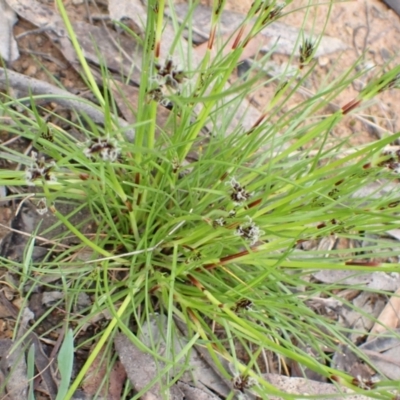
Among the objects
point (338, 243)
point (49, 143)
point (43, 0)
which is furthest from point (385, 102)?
point (49, 143)

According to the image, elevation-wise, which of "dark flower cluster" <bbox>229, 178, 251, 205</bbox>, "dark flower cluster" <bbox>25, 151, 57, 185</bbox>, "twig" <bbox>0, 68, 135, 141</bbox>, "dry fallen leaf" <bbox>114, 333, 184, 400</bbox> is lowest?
"dry fallen leaf" <bbox>114, 333, 184, 400</bbox>

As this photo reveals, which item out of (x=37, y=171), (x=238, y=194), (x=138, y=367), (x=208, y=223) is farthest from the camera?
(x=138, y=367)

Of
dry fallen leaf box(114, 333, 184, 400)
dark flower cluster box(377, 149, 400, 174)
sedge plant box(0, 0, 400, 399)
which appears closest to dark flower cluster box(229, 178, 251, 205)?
sedge plant box(0, 0, 400, 399)

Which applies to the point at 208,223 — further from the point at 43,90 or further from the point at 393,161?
the point at 43,90

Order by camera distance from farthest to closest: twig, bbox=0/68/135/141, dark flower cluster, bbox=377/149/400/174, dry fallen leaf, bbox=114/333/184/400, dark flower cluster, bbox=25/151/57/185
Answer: twig, bbox=0/68/135/141 → dry fallen leaf, bbox=114/333/184/400 → dark flower cluster, bbox=377/149/400/174 → dark flower cluster, bbox=25/151/57/185

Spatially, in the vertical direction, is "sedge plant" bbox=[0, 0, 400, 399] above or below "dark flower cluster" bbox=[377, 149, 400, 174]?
below

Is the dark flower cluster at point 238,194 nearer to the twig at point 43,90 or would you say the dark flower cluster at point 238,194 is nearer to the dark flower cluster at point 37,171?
the dark flower cluster at point 37,171

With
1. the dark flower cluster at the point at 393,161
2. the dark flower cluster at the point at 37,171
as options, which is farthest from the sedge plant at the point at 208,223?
the dark flower cluster at the point at 37,171

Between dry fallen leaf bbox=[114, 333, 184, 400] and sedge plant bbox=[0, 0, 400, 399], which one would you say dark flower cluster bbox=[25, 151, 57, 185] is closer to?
sedge plant bbox=[0, 0, 400, 399]

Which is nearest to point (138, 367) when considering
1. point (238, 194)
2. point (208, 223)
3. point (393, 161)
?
point (208, 223)

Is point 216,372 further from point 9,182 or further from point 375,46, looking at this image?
point 375,46

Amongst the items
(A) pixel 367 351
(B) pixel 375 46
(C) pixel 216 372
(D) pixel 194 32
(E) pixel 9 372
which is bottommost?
(E) pixel 9 372
